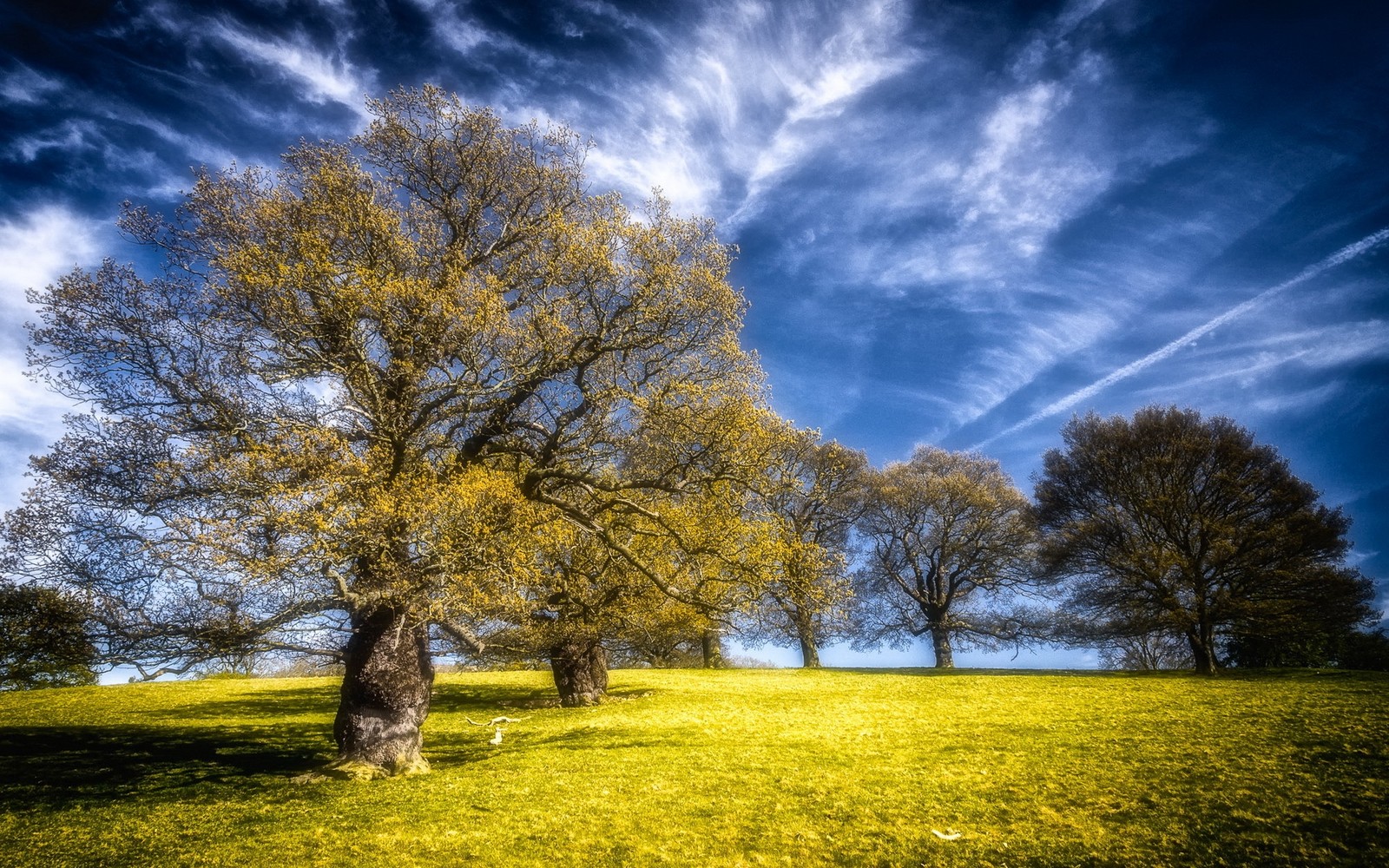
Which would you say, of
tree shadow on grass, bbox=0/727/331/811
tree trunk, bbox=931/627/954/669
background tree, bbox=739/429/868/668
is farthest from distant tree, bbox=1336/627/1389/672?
tree shadow on grass, bbox=0/727/331/811

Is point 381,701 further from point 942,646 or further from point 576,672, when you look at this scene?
point 942,646

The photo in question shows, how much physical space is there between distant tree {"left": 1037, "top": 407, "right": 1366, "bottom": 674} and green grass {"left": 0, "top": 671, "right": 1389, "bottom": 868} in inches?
392

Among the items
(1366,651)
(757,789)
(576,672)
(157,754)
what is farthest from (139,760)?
(1366,651)

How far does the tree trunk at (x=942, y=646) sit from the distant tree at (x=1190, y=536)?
8059 mm

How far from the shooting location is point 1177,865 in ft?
19.1

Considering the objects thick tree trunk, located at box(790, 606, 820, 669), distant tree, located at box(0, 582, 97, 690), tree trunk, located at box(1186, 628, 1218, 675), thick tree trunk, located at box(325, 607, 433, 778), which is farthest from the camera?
thick tree trunk, located at box(790, 606, 820, 669)

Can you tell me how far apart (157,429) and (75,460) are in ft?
4.68

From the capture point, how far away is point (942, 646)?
38094 mm

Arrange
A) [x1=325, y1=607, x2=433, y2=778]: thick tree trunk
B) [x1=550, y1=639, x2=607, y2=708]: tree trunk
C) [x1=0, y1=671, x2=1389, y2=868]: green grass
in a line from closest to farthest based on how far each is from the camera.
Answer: [x1=0, y1=671, x2=1389, y2=868]: green grass → [x1=325, y1=607, x2=433, y2=778]: thick tree trunk → [x1=550, y1=639, x2=607, y2=708]: tree trunk

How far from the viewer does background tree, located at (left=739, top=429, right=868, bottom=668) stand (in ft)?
45.2

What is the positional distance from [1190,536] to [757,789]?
3145 centimetres

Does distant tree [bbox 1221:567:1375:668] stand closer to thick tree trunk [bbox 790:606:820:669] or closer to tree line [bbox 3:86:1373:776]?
thick tree trunk [bbox 790:606:820:669]

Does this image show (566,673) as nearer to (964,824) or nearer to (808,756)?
(808,756)

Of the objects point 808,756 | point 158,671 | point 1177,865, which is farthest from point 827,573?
point 158,671
